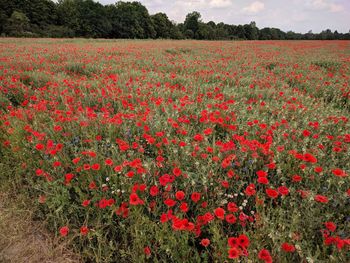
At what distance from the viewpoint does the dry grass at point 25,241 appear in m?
2.07

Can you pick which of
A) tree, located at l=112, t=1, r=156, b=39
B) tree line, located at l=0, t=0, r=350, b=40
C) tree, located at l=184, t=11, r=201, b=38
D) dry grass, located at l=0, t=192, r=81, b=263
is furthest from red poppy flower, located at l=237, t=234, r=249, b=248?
tree, located at l=184, t=11, r=201, b=38

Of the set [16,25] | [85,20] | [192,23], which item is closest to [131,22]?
[85,20]

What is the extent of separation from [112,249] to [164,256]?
0.46 meters

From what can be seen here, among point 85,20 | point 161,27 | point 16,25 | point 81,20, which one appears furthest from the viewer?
point 161,27

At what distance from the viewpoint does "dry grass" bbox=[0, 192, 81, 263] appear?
6.78ft

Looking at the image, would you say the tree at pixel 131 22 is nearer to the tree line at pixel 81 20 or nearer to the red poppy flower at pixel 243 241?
the tree line at pixel 81 20

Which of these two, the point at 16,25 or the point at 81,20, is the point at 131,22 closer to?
the point at 81,20

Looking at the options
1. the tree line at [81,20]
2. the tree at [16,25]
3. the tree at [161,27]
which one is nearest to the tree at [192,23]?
the tree line at [81,20]

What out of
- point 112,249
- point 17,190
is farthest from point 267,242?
point 17,190

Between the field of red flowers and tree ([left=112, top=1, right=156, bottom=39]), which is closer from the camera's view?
the field of red flowers

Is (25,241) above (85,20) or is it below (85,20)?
below

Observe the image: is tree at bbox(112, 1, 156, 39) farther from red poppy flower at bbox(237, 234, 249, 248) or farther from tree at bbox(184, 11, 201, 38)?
red poppy flower at bbox(237, 234, 249, 248)

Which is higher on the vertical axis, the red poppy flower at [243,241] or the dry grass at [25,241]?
the red poppy flower at [243,241]

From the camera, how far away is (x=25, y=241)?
2217mm
